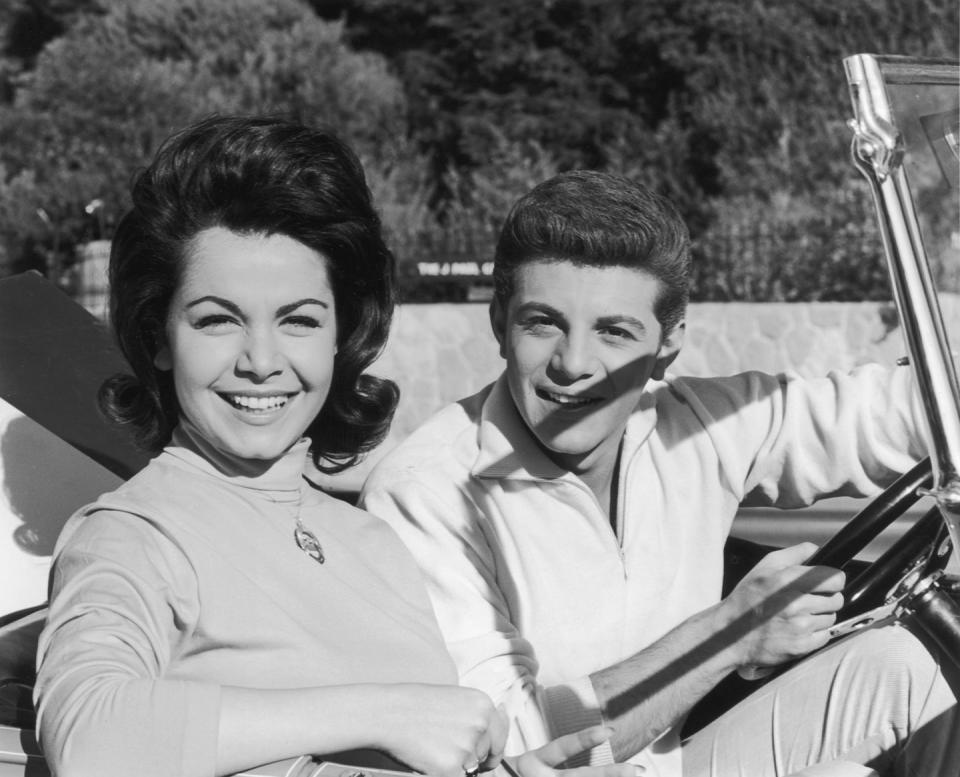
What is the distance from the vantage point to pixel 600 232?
1988mm

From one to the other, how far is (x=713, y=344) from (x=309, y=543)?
8.65 m

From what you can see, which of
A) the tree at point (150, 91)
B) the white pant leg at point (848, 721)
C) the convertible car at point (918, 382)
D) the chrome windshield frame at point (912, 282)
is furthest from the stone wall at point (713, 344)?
the chrome windshield frame at point (912, 282)

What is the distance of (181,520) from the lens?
1.50 meters

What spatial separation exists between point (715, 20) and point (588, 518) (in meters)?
16.1

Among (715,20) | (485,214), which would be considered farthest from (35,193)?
(715,20)

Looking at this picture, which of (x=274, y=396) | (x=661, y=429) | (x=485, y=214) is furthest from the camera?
(x=485, y=214)

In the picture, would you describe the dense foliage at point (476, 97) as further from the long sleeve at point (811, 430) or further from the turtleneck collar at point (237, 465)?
the turtleneck collar at point (237, 465)

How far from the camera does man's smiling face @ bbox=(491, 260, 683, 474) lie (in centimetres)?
200

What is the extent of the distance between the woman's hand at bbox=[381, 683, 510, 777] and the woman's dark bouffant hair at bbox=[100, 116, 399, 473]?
0.55m

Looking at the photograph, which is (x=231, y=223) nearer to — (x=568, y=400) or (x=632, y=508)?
(x=568, y=400)

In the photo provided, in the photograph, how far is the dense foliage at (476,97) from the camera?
550 inches

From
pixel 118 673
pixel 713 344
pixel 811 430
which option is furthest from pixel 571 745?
pixel 713 344

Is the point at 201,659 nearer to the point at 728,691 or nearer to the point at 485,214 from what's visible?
the point at 728,691

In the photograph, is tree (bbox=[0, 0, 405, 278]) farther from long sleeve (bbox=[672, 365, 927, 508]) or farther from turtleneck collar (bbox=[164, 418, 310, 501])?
turtleneck collar (bbox=[164, 418, 310, 501])
